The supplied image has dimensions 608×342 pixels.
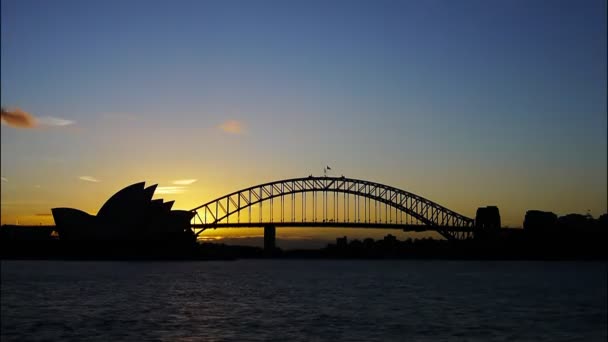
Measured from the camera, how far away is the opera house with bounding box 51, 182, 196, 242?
385ft

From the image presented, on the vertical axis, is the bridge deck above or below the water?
above

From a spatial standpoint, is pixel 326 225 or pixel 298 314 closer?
pixel 298 314

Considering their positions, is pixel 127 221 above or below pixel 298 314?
above

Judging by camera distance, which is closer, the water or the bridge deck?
the water

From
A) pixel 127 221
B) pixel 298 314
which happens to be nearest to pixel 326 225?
pixel 127 221

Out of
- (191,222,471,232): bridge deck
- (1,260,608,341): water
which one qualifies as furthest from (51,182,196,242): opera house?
(1,260,608,341): water

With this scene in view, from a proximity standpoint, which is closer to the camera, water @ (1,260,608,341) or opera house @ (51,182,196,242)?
water @ (1,260,608,341)

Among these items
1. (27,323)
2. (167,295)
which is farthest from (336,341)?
(167,295)

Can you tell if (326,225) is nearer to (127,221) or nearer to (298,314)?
(127,221)

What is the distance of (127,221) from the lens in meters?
120

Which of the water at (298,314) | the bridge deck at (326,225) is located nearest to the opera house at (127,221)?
the bridge deck at (326,225)

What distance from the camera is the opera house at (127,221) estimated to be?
385ft

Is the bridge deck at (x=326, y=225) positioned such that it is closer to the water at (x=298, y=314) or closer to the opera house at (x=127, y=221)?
the opera house at (x=127, y=221)

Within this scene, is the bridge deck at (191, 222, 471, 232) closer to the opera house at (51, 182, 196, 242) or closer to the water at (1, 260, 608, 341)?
the opera house at (51, 182, 196, 242)
